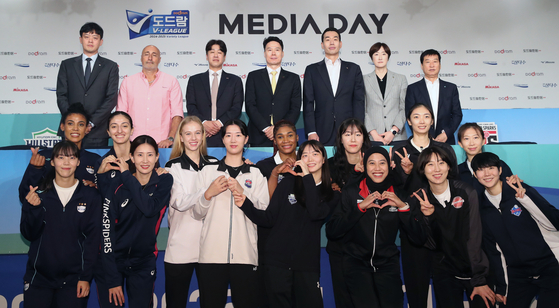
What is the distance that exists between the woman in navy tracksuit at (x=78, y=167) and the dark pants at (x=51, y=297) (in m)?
0.73

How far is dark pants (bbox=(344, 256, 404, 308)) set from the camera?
2.66 meters

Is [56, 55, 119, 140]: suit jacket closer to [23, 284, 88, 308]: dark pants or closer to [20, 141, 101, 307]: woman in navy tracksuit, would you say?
[20, 141, 101, 307]: woman in navy tracksuit

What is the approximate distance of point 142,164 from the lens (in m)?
2.94

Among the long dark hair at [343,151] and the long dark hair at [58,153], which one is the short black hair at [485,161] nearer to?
the long dark hair at [343,151]

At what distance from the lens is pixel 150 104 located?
4266 mm

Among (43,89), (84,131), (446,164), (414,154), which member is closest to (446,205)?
(446,164)

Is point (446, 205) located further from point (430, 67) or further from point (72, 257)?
point (72, 257)

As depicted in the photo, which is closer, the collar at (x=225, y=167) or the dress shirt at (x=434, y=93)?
the collar at (x=225, y=167)

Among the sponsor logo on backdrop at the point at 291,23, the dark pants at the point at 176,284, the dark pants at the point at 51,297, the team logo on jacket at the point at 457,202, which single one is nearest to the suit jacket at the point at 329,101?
the team logo on jacket at the point at 457,202

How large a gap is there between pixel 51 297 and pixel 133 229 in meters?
0.75

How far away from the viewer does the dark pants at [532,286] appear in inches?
108

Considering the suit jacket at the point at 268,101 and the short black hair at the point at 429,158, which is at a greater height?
the suit jacket at the point at 268,101

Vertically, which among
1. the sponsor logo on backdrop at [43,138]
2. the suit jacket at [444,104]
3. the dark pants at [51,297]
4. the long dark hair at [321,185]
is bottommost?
the dark pants at [51,297]

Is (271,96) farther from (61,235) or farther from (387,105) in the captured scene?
(61,235)
